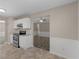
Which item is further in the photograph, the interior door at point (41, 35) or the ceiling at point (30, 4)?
the interior door at point (41, 35)

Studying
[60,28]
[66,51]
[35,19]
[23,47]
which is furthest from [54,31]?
[23,47]

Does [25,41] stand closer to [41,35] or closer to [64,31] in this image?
[41,35]

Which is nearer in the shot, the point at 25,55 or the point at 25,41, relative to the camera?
the point at 25,55

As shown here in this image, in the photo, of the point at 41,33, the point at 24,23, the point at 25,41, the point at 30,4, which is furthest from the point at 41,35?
the point at 30,4

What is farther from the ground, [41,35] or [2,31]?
[2,31]

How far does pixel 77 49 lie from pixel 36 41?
2887 millimetres

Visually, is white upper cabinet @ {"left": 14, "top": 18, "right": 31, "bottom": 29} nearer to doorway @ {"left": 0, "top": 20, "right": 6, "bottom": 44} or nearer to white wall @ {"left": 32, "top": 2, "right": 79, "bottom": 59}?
doorway @ {"left": 0, "top": 20, "right": 6, "bottom": 44}

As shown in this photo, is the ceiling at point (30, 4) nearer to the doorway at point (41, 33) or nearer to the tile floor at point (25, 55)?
the doorway at point (41, 33)

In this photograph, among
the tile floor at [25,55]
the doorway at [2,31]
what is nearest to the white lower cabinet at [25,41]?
the tile floor at [25,55]

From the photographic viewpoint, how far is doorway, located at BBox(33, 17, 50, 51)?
479 cm

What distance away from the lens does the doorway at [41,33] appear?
15.7 ft

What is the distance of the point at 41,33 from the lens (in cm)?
534

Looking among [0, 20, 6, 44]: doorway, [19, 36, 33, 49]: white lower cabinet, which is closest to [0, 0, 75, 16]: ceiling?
[19, 36, 33, 49]: white lower cabinet

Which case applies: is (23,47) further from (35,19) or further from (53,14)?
(53,14)
